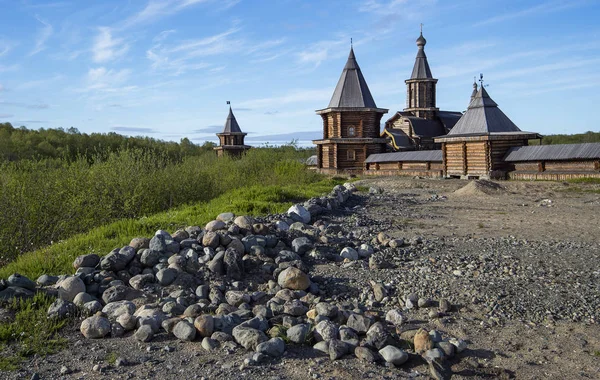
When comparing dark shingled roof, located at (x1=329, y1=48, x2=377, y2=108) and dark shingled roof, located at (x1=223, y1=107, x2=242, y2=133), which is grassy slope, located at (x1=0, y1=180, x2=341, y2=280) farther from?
dark shingled roof, located at (x1=223, y1=107, x2=242, y2=133)

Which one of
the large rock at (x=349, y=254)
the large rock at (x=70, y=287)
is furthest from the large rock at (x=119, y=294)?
the large rock at (x=349, y=254)

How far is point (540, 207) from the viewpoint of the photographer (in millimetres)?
11289

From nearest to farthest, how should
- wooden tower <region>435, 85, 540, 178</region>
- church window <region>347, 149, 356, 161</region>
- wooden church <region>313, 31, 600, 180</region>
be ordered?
wooden church <region>313, 31, 600, 180</region>
wooden tower <region>435, 85, 540, 178</region>
church window <region>347, 149, 356, 161</region>

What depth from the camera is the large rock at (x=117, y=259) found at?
500cm

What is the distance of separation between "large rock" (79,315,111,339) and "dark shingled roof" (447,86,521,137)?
64.5 feet

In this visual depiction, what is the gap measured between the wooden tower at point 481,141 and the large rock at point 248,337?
18713mm

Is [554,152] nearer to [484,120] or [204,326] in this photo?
[484,120]

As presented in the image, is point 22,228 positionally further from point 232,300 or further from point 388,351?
point 388,351

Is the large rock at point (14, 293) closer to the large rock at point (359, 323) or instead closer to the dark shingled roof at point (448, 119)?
the large rock at point (359, 323)

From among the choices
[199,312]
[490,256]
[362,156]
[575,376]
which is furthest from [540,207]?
[362,156]

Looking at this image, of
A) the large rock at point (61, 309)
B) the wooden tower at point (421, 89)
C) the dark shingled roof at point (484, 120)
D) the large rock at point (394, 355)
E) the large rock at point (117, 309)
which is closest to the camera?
the large rock at point (394, 355)

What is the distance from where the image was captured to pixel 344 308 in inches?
172

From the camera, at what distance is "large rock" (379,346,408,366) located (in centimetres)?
332

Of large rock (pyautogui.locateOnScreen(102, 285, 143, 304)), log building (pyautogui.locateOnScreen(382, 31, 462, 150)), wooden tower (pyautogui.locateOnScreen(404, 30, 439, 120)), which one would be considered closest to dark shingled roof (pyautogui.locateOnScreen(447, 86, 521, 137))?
log building (pyautogui.locateOnScreen(382, 31, 462, 150))
